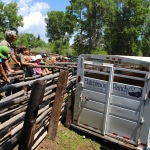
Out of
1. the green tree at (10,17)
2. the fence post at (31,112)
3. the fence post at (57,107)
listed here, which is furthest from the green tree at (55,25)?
the fence post at (31,112)

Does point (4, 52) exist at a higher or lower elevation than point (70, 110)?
higher

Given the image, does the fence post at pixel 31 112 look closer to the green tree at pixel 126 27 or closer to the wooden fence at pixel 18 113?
the wooden fence at pixel 18 113

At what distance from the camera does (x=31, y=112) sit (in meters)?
3.98

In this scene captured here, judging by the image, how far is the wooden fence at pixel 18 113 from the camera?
14.9 feet

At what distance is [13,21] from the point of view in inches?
2424

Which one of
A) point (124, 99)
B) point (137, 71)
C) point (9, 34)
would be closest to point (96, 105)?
point (124, 99)

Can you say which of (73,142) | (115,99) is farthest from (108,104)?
(73,142)

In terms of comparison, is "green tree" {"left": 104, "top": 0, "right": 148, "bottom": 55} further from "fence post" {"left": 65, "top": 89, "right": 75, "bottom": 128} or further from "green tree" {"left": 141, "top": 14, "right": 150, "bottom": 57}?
"fence post" {"left": 65, "top": 89, "right": 75, "bottom": 128}

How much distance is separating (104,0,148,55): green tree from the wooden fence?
40.8 metres

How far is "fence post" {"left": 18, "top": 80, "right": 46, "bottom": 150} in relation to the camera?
12.9 ft

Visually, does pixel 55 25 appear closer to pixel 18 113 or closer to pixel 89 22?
pixel 89 22

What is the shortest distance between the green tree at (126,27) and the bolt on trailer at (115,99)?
41.2 m

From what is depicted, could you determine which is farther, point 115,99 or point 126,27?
point 126,27

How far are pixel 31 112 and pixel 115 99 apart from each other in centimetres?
365
